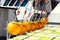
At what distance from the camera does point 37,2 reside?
49.6ft

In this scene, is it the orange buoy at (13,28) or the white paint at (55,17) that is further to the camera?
the white paint at (55,17)

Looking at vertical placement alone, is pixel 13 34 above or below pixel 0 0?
below

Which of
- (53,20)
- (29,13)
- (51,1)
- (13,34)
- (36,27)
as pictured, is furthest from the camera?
(51,1)

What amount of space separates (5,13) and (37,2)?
9.78ft

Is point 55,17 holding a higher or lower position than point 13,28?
lower

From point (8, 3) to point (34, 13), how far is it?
2769mm

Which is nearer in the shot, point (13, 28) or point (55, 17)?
point (13, 28)

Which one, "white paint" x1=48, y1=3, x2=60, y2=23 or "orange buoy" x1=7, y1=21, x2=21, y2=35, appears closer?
"orange buoy" x1=7, y1=21, x2=21, y2=35

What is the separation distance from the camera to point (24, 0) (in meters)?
16.1

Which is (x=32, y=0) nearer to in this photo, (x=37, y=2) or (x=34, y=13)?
(x=37, y=2)

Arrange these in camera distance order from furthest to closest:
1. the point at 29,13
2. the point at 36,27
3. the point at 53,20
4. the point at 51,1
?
the point at 51,1, the point at 53,20, the point at 29,13, the point at 36,27

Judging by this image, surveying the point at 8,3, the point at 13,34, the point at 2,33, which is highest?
the point at 8,3

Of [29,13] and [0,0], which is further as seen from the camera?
[0,0]

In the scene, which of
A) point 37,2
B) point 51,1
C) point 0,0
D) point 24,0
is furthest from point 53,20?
point 51,1
